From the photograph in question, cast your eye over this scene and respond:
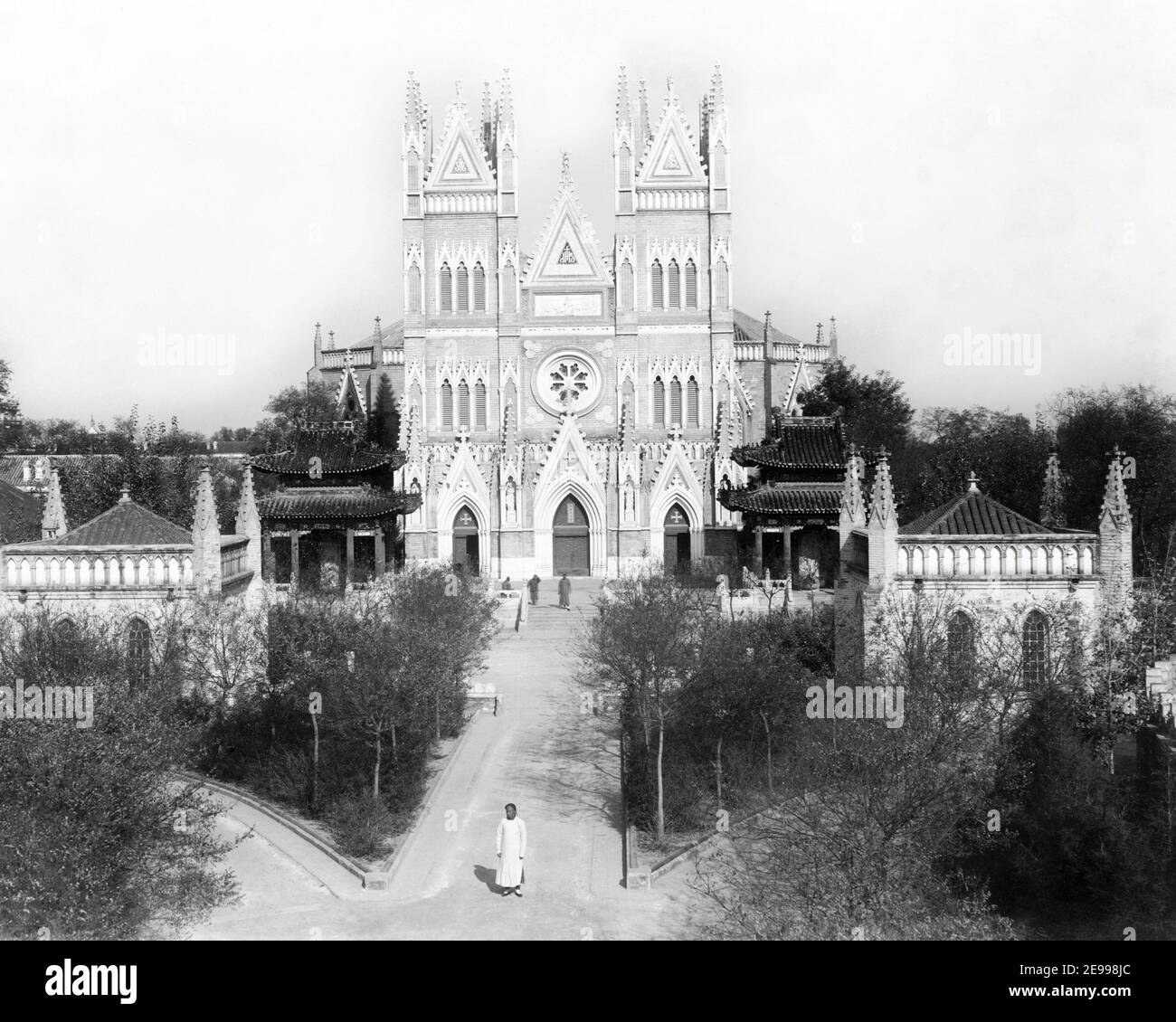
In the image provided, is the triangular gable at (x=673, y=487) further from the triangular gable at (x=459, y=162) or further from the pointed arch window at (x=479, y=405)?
the triangular gable at (x=459, y=162)

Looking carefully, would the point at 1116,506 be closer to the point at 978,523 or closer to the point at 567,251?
the point at 978,523

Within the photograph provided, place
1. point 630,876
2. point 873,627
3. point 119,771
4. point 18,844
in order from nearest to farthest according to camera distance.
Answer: point 18,844 → point 119,771 → point 630,876 → point 873,627

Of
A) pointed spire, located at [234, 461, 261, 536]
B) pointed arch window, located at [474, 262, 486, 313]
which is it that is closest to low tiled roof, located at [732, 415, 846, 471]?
pointed arch window, located at [474, 262, 486, 313]

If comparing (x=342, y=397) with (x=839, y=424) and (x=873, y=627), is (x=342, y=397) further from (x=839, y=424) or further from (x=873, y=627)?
(x=873, y=627)

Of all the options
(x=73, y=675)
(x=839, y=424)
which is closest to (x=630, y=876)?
(x=73, y=675)

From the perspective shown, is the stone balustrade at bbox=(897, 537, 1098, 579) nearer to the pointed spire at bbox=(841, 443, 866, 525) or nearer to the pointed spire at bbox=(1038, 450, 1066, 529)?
the pointed spire at bbox=(841, 443, 866, 525)
